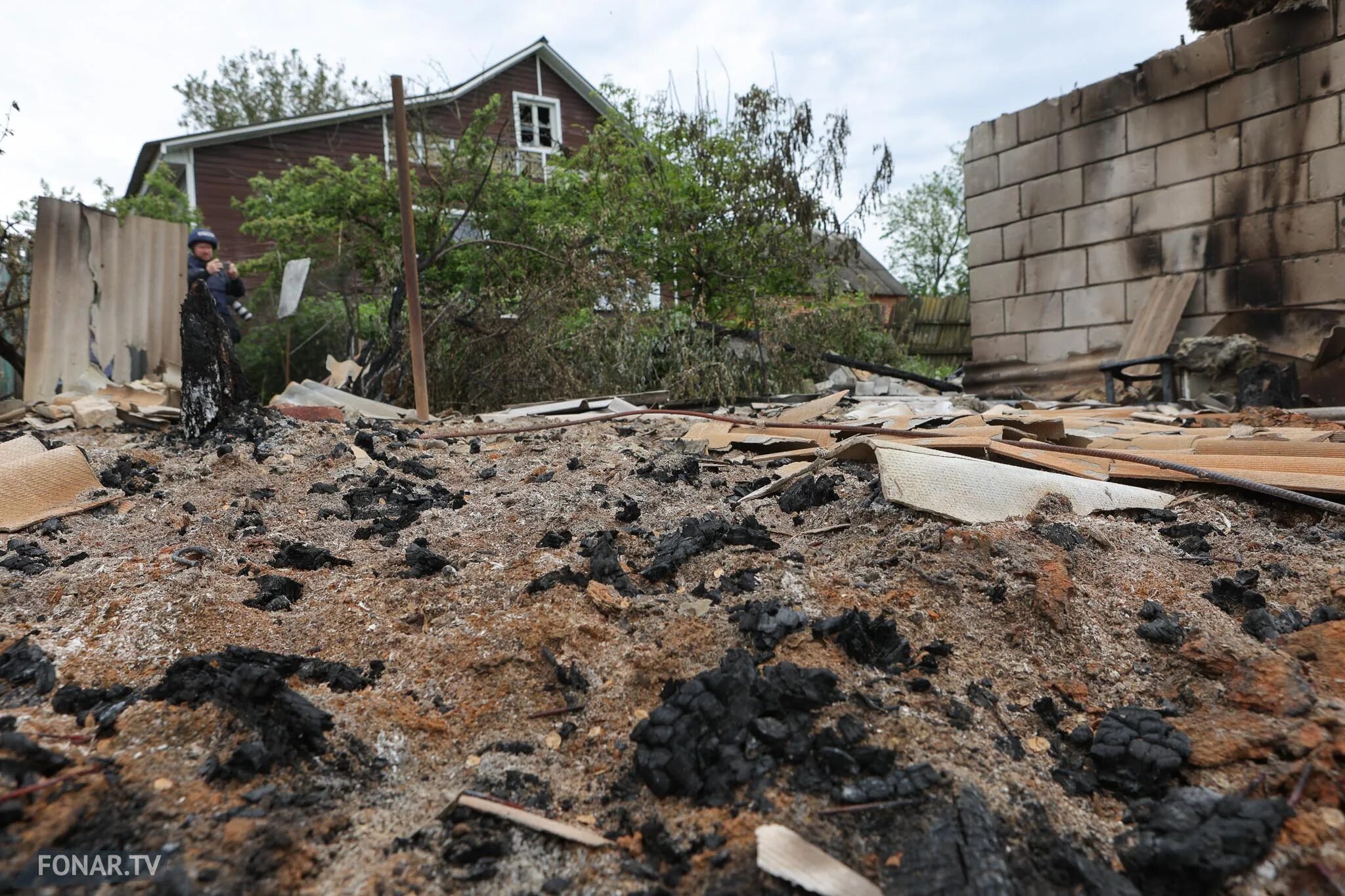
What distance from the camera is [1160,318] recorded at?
600cm

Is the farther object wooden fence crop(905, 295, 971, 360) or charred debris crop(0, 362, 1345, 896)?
wooden fence crop(905, 295, 971, 360)

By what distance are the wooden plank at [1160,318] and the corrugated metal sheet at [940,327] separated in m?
7.14

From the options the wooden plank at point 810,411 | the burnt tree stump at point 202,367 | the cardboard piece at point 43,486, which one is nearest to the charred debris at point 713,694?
the cardboard piece at point 43,486

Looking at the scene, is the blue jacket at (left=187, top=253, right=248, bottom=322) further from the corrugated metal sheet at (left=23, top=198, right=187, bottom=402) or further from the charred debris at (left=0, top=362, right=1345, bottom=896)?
the charred debris at (left=0, top=362, right=1345, bottom=896)

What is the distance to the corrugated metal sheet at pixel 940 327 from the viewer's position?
13.5 meters

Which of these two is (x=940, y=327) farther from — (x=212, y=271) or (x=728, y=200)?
(x=212, y=271)

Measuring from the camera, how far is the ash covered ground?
1153 mm

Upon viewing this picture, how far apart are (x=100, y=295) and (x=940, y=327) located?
1238cm

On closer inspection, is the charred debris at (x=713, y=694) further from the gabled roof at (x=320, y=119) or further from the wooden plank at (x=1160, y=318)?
the gabled roof at (x=320, y=119)

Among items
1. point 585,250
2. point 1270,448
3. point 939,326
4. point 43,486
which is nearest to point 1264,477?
point 1270,448

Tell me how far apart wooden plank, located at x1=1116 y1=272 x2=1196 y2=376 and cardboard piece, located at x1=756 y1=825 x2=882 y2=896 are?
19.9 ft

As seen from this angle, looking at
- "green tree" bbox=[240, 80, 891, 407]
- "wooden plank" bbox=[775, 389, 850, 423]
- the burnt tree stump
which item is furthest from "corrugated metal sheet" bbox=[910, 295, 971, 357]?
the burnt tree stump

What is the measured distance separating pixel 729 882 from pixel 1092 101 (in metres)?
7.17

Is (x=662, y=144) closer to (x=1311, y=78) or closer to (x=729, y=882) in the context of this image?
(x=1311, y=78)
